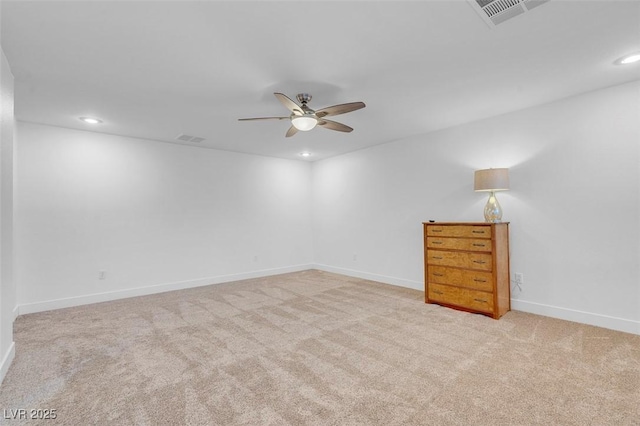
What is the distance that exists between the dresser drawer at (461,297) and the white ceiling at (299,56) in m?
2.22

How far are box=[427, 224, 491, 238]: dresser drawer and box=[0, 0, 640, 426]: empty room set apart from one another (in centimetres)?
3

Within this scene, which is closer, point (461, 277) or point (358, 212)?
point (461, 277)

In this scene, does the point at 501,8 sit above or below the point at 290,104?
above

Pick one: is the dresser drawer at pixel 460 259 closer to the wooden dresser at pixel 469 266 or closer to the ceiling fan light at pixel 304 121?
the wooden dresser at pixel 469 266

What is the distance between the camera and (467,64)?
2516 mm

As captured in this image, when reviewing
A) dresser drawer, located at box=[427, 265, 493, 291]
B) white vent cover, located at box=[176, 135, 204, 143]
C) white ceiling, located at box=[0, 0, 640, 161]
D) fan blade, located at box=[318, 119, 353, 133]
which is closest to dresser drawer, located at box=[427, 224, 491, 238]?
dresser drawer, located at box=[427, 265, 493, 291]

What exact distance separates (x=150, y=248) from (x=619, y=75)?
20.2 ft

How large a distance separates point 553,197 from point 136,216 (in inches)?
225

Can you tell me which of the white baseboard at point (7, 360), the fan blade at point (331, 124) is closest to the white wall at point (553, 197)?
the fan blade at point (331, 124)

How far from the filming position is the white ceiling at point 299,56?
186cm

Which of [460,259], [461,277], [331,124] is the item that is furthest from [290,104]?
[461,277]

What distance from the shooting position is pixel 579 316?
10.4ft

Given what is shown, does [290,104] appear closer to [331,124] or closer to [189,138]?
[331,124]

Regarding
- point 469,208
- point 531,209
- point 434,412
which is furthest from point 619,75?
point 434,412
